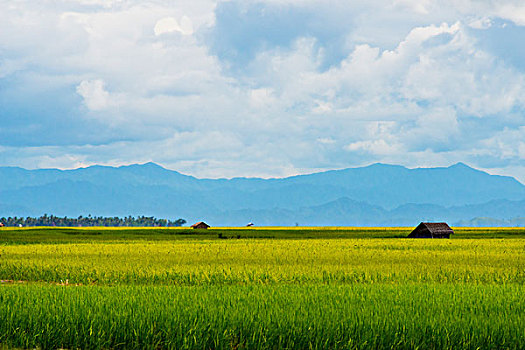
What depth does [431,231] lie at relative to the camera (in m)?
83.4

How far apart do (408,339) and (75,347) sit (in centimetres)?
642

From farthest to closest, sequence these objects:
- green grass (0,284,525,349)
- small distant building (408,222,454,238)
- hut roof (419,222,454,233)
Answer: hut roof (419,222,454,233) → small distant building (408,222,454,238) → green grass (0,284,525,349)

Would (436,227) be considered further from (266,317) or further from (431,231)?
(266,317)

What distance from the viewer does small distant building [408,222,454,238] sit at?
273 ft

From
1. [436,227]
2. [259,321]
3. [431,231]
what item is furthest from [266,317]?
[436,227]

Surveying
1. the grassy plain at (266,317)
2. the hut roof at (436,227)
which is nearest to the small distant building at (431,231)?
the hut roof at (436,227)

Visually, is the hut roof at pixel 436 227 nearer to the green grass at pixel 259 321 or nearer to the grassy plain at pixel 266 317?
the grassy plain at pixel 266 317

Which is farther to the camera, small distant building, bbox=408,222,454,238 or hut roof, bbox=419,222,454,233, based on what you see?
hut roof, bbox=419,222,454,233

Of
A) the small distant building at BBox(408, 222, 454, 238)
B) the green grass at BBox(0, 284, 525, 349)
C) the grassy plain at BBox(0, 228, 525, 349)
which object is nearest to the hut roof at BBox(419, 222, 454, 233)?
the small distant building at BBox(408, 222, 454, 238)

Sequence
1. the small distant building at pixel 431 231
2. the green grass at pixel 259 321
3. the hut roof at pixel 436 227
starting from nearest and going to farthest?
the green grass at pixel 259 321 → the small distant building at pixel 431 231 → the hut roof at pixel 436 227

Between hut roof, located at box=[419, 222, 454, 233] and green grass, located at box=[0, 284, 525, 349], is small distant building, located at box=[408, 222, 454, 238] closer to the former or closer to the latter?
hut roof, located at box=[419, 222, 454, 233]

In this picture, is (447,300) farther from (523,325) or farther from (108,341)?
(108,341)

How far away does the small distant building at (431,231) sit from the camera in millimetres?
83312

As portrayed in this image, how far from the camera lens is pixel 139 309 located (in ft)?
43.2
